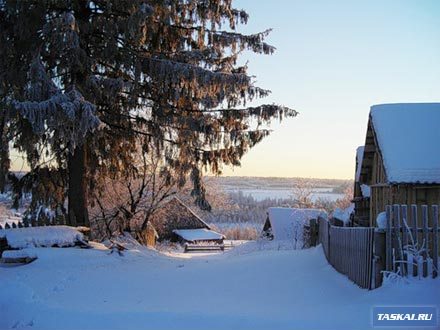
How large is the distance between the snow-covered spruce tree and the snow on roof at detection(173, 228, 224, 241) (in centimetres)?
2324

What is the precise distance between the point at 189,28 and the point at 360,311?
12520mm

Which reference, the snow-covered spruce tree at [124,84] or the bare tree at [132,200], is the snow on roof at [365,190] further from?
the bare tree at [132,200]

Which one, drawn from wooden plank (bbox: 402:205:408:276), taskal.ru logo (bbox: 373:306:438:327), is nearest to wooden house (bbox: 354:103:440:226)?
wooden plank (bbox: 402:205:408:276)

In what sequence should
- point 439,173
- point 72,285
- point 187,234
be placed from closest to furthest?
point 72,285 < point 439,173 < point 187,234

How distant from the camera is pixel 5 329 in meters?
7.34

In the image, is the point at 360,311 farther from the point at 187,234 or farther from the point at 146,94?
the point at 187,234

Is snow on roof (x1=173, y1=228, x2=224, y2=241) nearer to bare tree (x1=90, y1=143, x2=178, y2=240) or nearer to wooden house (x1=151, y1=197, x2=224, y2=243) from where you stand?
wooden house (x1=151, y1=197, x2=224, y2=243)

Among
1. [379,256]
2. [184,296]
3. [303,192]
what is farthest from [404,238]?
[303,192]

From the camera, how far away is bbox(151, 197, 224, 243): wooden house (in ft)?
135

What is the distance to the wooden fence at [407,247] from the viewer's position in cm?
803

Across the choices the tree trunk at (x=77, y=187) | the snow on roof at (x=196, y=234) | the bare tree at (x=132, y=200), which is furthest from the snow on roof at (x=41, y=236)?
the snow on roof at (x=196, y=234)

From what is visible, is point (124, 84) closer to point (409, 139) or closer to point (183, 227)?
point (409, 139)

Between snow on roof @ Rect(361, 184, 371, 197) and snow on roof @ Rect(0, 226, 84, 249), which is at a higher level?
snow on roof @ Rect(361, 184, 371, 197)

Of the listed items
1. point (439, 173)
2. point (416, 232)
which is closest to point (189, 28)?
point (439, 173)
